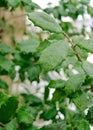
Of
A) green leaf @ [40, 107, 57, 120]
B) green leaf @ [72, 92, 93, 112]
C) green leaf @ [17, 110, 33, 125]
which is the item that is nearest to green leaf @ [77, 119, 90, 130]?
green leaf @ [72, 92, 93, 112]

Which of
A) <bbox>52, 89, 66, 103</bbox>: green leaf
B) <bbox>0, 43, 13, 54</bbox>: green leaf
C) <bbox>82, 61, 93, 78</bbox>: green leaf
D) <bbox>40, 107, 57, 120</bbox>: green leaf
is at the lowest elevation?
<bbox>40, 107, 57, 120</bbox>: green leaf

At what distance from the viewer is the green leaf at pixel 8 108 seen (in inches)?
33.8

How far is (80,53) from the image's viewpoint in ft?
2.90

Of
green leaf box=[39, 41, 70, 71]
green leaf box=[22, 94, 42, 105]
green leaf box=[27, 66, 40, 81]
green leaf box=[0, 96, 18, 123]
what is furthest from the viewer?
green leaf box=[22, 94, 42, 105]

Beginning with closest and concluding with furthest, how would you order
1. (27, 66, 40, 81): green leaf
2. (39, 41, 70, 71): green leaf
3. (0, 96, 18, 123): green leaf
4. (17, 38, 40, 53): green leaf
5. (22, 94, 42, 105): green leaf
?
(39, 41, 70, 71): green leaf
(0, 96, 18, 123): green leaf
(17, 38, 40, 53): green leaf
(27, 66, 40, 81): green leaf
(22, 94, 42, 105): green leaf

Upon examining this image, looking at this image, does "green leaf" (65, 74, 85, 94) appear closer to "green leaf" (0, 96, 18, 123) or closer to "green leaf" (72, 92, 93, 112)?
"green leaf" (72, 92, 93, 112)

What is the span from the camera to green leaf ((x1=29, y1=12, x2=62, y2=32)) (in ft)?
2.49

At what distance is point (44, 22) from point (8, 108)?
9.7 inches

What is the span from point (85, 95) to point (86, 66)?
0.32 ft

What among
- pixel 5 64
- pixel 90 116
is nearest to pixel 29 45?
pixel 5 64

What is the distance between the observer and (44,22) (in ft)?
2.52

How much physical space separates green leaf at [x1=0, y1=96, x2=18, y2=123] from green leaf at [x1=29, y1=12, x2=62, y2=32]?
0.66 ft

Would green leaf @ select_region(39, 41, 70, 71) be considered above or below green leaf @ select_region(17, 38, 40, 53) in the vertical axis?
below

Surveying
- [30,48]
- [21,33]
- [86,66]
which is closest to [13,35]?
[21,33]
